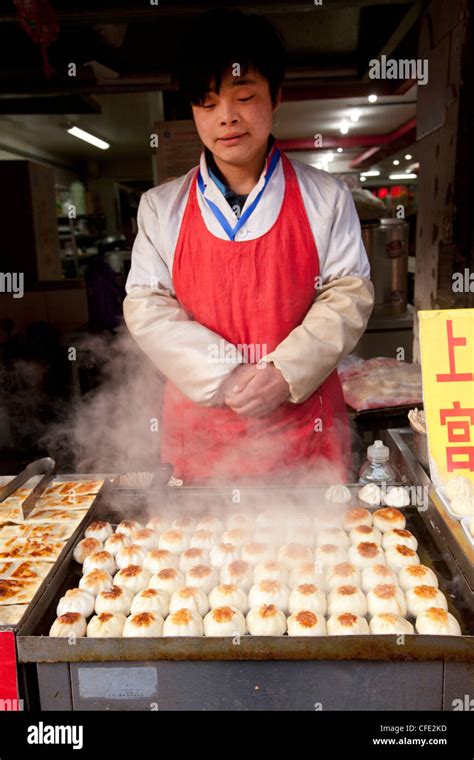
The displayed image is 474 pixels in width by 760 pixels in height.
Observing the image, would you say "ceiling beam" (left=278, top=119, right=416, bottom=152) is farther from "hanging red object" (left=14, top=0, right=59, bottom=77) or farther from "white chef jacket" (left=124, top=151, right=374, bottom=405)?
"white chef jacket" (left=124, top=151, right=374, bottom=405)

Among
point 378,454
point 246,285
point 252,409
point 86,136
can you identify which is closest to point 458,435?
point 378,454

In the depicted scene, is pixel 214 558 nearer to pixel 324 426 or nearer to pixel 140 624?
pixel 140 624

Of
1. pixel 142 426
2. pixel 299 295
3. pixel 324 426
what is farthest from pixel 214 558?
pixel 142 426

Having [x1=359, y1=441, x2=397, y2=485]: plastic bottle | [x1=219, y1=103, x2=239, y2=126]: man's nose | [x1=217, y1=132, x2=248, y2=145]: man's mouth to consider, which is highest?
[x1=219, y1=103, x2=239, y2=126]: man's nose

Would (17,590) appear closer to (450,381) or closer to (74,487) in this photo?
(74,487)

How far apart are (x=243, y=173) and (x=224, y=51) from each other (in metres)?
0.46

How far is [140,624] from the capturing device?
4.93ft

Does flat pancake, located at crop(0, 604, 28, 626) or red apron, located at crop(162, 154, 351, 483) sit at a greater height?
red apron, located at crop(162, 154, 351, 483)

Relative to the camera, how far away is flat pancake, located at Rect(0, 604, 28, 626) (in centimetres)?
144

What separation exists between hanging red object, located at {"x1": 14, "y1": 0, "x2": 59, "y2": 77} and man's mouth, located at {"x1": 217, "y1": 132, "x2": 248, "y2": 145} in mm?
1149

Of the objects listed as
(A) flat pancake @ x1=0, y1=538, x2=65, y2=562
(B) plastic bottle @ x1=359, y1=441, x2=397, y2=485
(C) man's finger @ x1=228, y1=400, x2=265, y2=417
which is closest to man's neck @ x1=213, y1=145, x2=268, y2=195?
(C) man's finger @ x1=228, y1=400, x2=265, y2=417

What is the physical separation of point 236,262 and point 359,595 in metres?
1.38

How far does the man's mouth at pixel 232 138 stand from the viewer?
231 centimetres
